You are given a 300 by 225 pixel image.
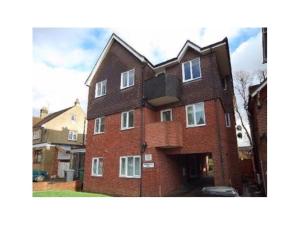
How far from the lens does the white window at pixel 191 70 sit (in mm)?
8555

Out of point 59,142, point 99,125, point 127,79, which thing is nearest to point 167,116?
point 127,79

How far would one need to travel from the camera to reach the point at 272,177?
5.32 m

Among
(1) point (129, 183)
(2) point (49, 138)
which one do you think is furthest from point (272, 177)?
(2) point (49, 138)

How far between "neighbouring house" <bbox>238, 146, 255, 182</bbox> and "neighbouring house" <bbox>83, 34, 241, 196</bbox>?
1.59 m

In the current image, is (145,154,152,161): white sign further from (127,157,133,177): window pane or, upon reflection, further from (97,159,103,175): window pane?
(97,159,103,175): window pane

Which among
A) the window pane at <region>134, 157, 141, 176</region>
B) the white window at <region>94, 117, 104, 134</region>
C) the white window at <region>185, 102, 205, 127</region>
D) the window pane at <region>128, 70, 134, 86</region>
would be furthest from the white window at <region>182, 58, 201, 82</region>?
the white window at <region>94, 117, 104, 134</region>

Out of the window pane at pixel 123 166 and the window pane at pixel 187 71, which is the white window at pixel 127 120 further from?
the window pane at pixel 187 71

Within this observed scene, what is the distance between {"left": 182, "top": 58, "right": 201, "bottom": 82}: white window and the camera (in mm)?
8555

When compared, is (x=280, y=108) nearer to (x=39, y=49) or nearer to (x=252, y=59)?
(x=252, y=59)

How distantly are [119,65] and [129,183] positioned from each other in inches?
210

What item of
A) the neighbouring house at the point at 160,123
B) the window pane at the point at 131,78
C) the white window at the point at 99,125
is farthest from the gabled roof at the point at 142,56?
the white window at the point at 99,125

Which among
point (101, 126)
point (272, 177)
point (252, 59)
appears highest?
point (252, 59)

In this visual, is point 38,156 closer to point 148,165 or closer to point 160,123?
point 148,165

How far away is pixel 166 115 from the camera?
366 inches
